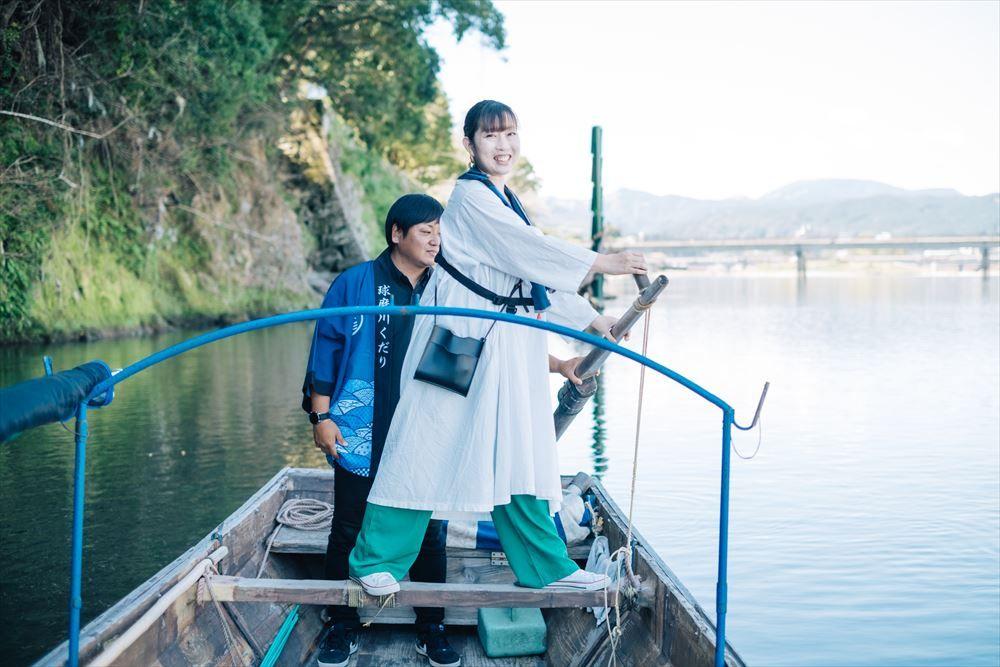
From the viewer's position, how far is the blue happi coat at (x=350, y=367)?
3.25 metres

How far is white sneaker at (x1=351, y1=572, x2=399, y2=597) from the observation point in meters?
2.87

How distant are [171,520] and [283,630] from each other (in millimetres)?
3755

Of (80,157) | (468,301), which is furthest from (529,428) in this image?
(80,157)

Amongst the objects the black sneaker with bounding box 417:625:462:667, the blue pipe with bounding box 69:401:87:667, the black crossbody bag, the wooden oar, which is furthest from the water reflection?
the blue pipe with bounding box 69:401:87:667

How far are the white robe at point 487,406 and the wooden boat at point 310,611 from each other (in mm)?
295

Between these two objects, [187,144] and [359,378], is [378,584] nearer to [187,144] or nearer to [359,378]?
[359,378]

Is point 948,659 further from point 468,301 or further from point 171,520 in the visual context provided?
point 171,520

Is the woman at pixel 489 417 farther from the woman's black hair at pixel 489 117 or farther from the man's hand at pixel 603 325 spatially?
the man's hand at pixel 603 325

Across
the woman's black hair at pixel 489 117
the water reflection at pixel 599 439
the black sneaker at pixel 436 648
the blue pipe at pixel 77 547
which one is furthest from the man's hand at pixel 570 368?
the water reflection at pixel 599 439

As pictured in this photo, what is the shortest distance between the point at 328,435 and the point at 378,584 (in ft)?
1.97

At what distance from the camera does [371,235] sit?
3194cm

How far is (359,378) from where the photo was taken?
3.31 meters

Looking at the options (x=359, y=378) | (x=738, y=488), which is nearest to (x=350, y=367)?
(x=359, y=378)

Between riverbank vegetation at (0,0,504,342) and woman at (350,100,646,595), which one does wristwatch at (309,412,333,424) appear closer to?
woman at (350,100,646,595)
